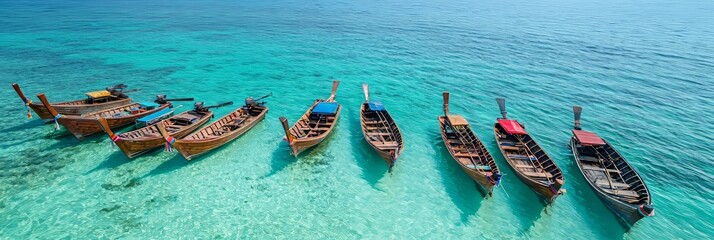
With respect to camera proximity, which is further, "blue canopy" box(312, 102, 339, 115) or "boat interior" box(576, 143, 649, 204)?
"blue canopy" box(312, 102, 339, 115)

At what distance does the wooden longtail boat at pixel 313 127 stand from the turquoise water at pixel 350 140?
1.19 meters

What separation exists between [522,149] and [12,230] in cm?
2974

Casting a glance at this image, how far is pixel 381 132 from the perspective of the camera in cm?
2447

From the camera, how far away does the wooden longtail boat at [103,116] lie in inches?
842

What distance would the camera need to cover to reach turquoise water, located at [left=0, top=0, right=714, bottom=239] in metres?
16.8

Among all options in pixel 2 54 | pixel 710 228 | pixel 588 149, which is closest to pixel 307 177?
pixel 588 149

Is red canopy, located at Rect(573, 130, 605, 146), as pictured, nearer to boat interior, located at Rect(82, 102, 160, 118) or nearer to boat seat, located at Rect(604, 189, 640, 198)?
boat seat, located at Rect(604, 189, 640, 198)

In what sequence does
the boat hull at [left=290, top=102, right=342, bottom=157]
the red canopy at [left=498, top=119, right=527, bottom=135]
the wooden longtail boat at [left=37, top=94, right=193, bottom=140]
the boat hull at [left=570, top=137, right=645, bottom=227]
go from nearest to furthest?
the boat hull at [left=570, top=137, right=645, bottom=227] < the boat hull at [left=290, top=102, right=342, bottom=157] < the wooden longtail boat at [left=37, top=94, right=193, bottom=140] < the red canopy at [left=498, top=119, right=527, bottom=135]

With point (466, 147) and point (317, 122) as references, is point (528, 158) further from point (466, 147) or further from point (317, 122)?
point (317, 122)

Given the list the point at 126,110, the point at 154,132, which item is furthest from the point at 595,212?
the point at 126,110

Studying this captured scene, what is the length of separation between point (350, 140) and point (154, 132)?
1445 cm

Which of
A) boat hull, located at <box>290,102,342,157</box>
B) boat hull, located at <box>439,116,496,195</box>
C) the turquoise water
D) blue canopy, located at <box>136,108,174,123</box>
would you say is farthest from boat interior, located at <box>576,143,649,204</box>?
blue canopy, located at <box>136,108,174,123</box>

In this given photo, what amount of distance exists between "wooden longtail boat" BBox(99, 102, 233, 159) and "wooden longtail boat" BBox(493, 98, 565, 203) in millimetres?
21891

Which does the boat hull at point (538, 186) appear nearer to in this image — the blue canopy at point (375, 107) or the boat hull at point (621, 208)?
the boat hull at point (621, 208)
